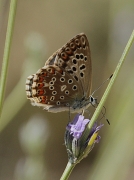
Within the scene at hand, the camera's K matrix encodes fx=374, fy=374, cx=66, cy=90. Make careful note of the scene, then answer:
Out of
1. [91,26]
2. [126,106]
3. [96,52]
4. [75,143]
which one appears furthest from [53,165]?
[75,143]

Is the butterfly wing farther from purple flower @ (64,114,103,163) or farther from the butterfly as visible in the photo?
purple flower @ (64,114,103,163)

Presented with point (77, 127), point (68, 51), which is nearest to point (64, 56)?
point (68, 51)

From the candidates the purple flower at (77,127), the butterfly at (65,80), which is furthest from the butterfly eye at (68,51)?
the purple flower at (77,127)

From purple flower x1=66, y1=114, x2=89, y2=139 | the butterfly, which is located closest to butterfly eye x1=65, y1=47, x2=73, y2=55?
the butterfly

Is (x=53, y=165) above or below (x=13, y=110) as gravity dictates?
below

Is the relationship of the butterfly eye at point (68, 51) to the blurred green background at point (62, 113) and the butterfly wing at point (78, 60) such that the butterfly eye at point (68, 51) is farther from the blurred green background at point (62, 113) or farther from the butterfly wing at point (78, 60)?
the blurred green background at point (62, 113)

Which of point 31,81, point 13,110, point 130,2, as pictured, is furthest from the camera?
point 130,2

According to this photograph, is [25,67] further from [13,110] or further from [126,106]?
[126,106]
